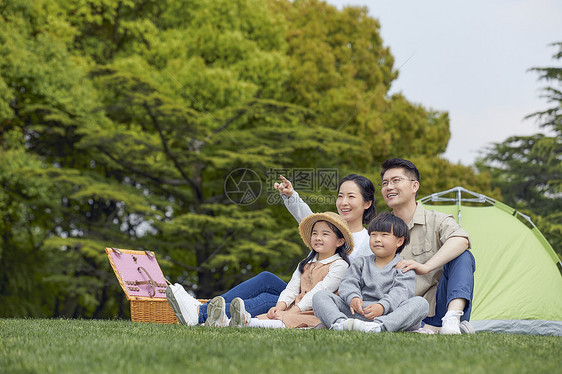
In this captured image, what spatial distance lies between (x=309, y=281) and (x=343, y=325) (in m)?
0.75

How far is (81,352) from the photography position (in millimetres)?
2391

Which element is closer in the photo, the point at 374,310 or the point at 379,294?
the point at 374,310

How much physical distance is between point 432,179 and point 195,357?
12087 mm

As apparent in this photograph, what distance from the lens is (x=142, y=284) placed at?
5180 mm

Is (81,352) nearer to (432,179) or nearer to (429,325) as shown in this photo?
(429,325)

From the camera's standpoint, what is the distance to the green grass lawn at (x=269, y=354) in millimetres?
2055

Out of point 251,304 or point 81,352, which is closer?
point 81,352

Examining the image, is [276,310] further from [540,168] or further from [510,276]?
[540,168]

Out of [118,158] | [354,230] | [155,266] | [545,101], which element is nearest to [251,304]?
[354,230]

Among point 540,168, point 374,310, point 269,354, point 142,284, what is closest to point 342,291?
point 374,310

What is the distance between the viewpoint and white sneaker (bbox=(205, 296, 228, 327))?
3889 mm

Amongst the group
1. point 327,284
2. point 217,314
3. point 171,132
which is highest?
point 171,132

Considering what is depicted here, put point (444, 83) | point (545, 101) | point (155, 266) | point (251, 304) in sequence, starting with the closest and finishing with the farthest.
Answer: point (251, 304), point (155, 266), point (444, 83), point (545, 101)

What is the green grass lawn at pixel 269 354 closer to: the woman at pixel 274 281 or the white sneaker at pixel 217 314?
the white sneaker at pixel 217 314
